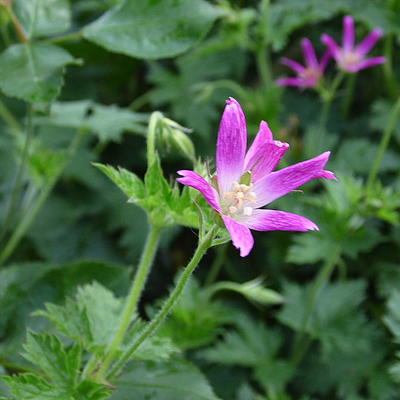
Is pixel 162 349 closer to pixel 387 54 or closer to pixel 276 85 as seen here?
pixel 276 85

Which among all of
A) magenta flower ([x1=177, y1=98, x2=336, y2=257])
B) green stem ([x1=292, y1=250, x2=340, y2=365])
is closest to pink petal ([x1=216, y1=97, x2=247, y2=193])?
magenta flower ([x1=177, y1=98, x2=336, y2=257])

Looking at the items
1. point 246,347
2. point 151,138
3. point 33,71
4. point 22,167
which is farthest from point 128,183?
point 246,347

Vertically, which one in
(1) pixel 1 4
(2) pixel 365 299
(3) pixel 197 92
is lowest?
(2) pixel 365 299

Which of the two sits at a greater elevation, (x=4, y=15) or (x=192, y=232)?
(x=4, y=15)

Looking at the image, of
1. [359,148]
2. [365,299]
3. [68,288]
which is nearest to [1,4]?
[68,288]

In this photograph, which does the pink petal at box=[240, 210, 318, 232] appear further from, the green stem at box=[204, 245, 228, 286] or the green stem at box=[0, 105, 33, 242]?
the green stem at box=[204, 245, 228, 286]

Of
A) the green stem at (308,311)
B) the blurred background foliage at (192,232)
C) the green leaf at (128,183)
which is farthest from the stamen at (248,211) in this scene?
the green stem at (308,311)

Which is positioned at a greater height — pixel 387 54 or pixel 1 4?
pixel 1 4

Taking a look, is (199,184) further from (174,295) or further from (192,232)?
(192,232)
